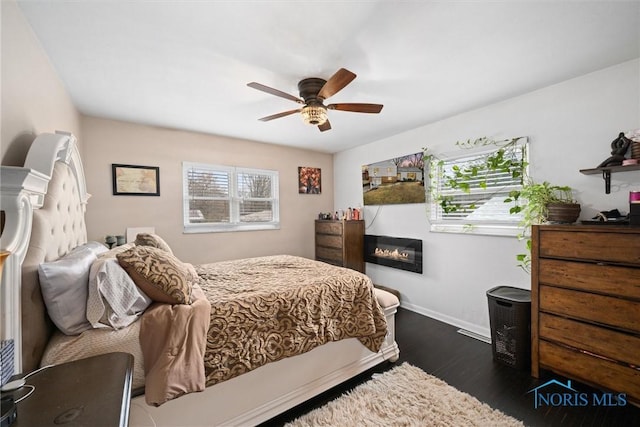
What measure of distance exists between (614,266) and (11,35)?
3843mm

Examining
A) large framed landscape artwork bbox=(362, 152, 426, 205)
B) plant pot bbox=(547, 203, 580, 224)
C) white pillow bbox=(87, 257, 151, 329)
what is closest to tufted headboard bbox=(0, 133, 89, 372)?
white pillow bbox=(87, 257, 151, 329)

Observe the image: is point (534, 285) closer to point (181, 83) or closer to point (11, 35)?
point (181, 83)

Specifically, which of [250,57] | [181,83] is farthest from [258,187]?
[250,57]

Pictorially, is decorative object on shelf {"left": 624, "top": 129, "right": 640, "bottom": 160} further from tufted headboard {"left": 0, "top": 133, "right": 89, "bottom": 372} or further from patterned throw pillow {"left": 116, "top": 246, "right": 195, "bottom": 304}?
tufted headboard {"left": 0, "top": 133, "right": 89, "bottom": 372}

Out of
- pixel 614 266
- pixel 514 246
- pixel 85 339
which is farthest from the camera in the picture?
pixel 514 246

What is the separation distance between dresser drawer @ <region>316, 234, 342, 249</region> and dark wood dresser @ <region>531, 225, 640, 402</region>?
2491mm

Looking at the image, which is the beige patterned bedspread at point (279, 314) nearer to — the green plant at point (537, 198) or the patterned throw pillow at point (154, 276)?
the patterned throw pillow at point (154, 276)

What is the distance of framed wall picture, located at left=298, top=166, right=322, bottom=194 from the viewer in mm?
4527

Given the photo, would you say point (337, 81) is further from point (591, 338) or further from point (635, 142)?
point (591, 338)

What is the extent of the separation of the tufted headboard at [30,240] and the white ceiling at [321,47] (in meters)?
0.76

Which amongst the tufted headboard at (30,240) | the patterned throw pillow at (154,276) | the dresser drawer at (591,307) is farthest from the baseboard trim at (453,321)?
the tufted headboard at (30,240)

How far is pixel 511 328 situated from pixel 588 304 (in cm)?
58

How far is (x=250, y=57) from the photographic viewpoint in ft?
6.16

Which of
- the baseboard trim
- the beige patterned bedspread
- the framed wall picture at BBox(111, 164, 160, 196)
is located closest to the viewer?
the beige patterned bedspread
